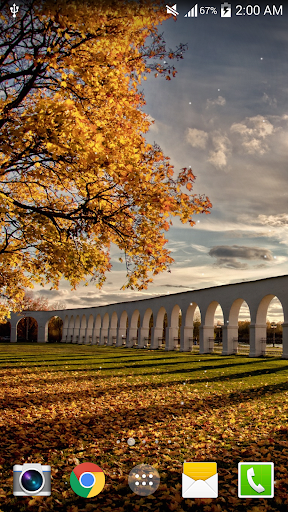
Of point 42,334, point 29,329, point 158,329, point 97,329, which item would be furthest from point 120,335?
point 29,329

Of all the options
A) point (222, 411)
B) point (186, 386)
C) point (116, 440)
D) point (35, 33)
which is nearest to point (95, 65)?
point (35, 33)

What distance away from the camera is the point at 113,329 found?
43.7 metres

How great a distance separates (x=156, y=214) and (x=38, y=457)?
4265mm

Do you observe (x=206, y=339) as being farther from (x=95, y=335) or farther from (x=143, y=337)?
(x=95, y=335)

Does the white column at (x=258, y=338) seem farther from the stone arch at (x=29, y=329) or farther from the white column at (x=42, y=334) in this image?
the stone arch at (x=29, y=329)

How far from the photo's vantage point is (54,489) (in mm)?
3916

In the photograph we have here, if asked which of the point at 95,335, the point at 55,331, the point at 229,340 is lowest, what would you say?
the point at 55,331

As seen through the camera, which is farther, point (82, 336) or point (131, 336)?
point (82, 336)

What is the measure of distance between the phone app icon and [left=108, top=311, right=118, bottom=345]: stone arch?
39.8 m

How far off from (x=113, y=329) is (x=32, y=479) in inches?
1627

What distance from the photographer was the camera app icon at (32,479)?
2930 mm

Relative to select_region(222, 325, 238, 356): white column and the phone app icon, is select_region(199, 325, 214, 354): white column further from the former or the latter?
the phone app icon

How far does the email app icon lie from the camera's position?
9.78ft

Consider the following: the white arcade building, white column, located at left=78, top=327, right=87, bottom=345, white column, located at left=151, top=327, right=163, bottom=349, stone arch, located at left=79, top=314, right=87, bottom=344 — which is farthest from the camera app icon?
white column, located at left=78, top=327, right=87, bottom=345
